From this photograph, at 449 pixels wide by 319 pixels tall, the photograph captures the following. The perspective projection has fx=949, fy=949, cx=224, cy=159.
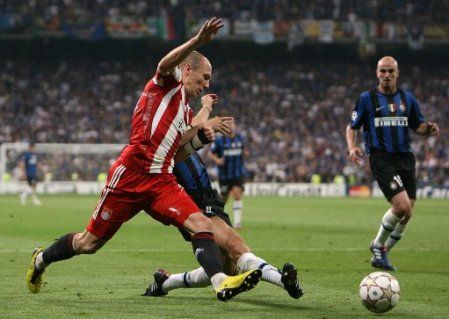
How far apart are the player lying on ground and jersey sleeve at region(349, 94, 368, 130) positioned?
12.6 ft

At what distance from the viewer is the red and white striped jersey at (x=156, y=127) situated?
7.65 m

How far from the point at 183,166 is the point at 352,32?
1760 inches

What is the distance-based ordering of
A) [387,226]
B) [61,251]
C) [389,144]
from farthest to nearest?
[389,144] → [387,226] → [61,251]

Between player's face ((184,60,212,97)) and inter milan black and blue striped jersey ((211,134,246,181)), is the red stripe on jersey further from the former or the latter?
inter milan black and blue striped jersey ((211,134,246,181))

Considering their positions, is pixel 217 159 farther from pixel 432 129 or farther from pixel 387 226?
pixel 432 129

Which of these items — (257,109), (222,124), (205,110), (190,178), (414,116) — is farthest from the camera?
(257,109)

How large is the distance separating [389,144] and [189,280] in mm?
4256

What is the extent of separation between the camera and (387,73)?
11.6m

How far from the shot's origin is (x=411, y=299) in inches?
333

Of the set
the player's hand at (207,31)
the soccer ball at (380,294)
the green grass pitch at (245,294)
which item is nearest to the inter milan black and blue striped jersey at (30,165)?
the green grass pitch at (245,294)

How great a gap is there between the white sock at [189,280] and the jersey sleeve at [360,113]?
13.9 ft

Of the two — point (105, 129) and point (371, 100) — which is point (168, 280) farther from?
point (105, 129)

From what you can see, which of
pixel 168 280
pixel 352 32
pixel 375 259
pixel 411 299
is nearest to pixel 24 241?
pixel 375 259

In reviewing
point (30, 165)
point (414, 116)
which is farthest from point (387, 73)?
point (30, 165)
